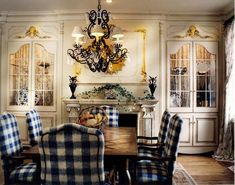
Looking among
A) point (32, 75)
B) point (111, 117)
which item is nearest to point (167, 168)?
point (111, 117)

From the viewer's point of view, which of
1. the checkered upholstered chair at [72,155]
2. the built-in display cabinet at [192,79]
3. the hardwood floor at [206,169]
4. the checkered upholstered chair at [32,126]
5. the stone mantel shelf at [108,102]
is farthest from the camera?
the built-in display cabinet at [192,79]

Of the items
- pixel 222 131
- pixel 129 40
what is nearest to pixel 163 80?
pixel 129 40

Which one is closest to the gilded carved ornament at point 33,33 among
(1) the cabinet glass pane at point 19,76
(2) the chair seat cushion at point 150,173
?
(1) the cabinet glass pane at point 19,76

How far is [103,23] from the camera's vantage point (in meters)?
3.41

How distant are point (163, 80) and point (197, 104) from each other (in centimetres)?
88

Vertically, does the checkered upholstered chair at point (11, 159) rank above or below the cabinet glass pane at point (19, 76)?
below

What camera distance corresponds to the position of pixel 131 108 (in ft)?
17.7

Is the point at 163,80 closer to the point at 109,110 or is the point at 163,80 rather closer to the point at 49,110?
the point at 109,110

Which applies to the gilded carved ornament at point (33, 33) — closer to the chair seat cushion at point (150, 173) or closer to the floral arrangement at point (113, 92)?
the floral arrangement at point (113, 92)

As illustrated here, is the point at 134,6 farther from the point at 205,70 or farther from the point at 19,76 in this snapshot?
the point at 19,76

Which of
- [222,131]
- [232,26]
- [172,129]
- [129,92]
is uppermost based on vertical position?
[232,26]

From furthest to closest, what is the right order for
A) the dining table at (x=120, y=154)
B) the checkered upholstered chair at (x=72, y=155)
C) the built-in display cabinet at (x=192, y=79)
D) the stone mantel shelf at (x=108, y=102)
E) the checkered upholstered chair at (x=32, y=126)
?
the built-in display cabinet at (x=192, y=79) < the stone mantel shelf at (x=108, y=102) < the checkered upholstered chair at (x=32, y=126) < the dining table at (x=120, y=154) < the checkered upholstered chair at (x=72, y=155)

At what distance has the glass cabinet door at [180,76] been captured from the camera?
18.4 ft

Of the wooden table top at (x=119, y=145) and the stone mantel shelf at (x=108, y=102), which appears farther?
the stone mantel shelf at (x=108, y=102)
